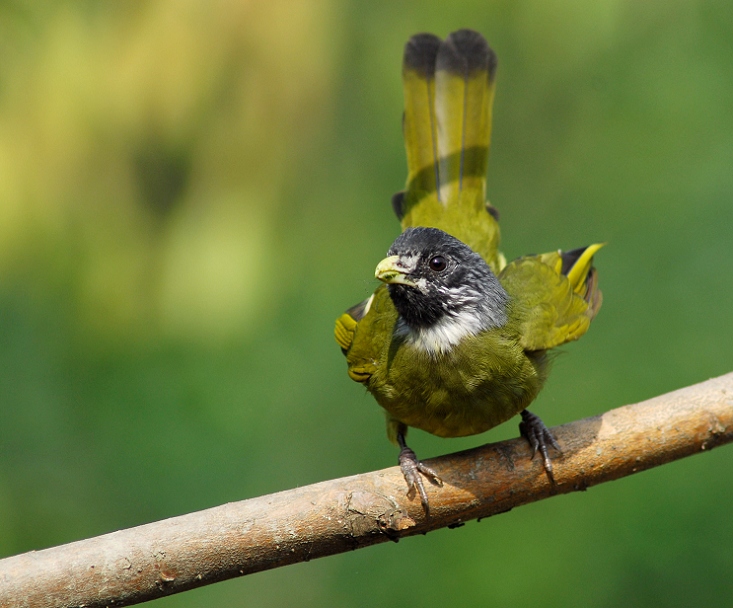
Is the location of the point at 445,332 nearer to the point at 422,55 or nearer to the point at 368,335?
the point at 368,335

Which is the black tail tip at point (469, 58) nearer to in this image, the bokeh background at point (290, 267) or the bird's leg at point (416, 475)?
the bokeh background at point (290, 267)

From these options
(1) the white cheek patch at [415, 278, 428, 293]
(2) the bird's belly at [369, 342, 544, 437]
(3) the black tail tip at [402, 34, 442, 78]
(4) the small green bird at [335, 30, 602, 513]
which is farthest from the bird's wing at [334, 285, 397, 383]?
(3) the black tail tip at [402, 34, 442, 78]

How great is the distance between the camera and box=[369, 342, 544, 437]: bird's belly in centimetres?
324

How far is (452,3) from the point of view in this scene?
185 inches

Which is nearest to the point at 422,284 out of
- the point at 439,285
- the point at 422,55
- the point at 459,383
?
the point at 439,285

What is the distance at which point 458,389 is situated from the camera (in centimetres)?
323

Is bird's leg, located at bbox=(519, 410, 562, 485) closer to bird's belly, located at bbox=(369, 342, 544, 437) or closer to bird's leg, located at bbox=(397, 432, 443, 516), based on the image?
bird's belly, located at bbox=(369, 342, 544, 437)

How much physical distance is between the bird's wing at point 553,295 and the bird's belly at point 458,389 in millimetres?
194

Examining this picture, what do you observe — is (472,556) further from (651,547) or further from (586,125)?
(586,125)

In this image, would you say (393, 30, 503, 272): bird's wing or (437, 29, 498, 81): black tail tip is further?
(437, 29, 498, 81): black tail tip

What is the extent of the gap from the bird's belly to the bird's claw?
0.18 m

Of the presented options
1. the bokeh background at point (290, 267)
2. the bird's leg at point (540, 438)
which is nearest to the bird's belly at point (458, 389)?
the bird's leg at point (540, 438)

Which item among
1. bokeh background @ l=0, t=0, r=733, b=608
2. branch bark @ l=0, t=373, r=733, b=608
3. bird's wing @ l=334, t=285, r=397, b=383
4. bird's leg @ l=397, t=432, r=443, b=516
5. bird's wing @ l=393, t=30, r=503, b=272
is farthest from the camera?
bird's wing @ l=393, t=30, r=503, b=272

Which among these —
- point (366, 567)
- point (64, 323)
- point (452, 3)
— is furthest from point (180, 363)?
point (452, 3)
